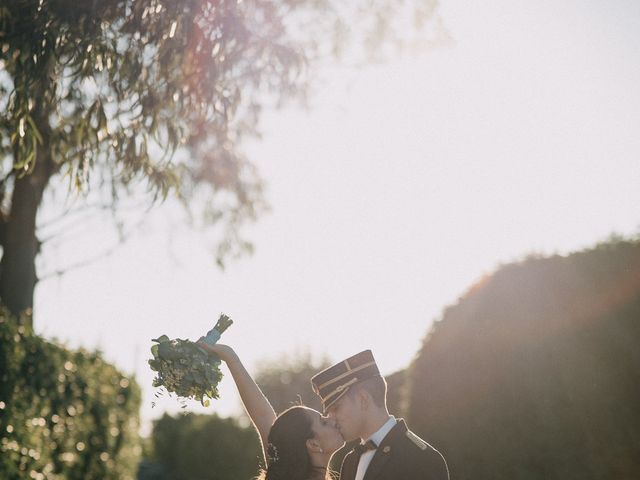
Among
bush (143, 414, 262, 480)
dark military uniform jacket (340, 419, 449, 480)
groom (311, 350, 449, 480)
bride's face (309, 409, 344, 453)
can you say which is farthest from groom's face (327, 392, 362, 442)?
bush (143, 414, 262, 480)

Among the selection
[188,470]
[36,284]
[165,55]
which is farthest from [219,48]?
[188,470]

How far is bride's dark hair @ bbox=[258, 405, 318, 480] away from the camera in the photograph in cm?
448

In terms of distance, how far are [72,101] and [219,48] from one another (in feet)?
5.42

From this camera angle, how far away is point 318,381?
4.54 m

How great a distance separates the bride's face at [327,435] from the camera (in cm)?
455

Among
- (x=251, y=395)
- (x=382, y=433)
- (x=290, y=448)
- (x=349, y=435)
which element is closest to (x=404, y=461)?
(x=382, y=433)

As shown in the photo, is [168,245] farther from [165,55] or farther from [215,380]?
[215,380]

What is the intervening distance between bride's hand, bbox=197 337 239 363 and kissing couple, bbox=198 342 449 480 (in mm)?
631

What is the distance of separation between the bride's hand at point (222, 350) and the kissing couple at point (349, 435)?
0.63 meters

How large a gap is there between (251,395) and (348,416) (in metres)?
1.03

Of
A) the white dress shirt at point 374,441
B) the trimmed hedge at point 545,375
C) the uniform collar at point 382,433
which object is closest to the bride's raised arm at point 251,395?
the white dress shirt at point 374,441

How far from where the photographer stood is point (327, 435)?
4.55 m

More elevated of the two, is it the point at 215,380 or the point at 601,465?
the point at 215,380

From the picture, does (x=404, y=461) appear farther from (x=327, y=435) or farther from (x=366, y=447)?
(x=327, y=435)
